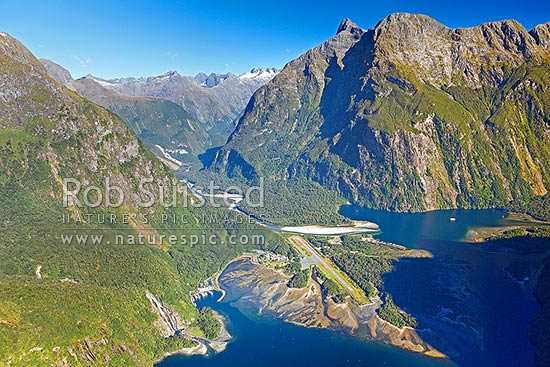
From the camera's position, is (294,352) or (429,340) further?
(429,340)

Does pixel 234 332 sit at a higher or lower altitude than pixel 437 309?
lower

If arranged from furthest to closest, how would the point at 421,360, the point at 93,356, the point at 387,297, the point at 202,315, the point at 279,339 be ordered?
1. the point at 387,297
2. the point at 202,315
3. the point at 279,339
4. the point at 421,360
5. the point at 93,356

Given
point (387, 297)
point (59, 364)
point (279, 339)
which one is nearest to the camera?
point (59, 364)

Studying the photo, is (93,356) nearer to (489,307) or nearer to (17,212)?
(17,212)

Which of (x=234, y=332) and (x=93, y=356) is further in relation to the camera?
(x=234, y=332)

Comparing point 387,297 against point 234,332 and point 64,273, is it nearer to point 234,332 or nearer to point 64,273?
point 234,332

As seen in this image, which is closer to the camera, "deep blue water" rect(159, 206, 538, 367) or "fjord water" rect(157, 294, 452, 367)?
"fjord water" rect(157, 294, 452, 367)

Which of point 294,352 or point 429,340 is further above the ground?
point 429,340

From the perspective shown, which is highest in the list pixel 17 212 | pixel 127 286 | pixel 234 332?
pixel 17 212

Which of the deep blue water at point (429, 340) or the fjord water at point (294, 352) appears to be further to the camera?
the deep blue water at point (429, 340)

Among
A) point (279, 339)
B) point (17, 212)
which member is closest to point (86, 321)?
point (279, 339)
